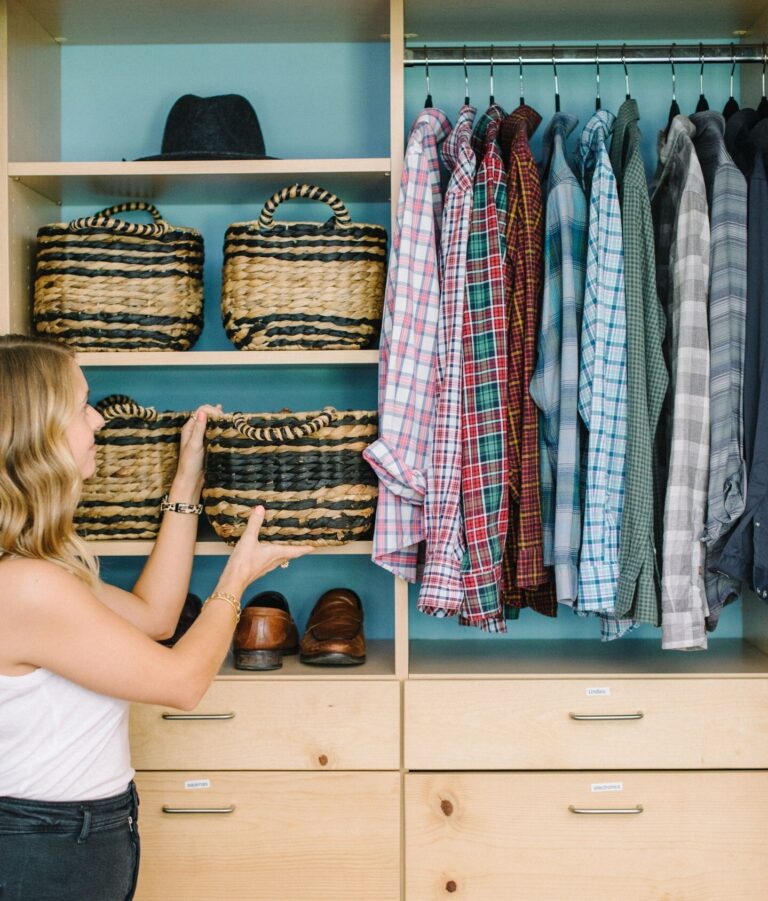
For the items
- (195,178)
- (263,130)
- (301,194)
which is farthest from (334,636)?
(263,130)

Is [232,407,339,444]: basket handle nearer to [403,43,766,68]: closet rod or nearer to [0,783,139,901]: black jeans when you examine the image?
[0,783,139,901]: black jeans

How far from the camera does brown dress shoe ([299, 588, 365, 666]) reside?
1.89m

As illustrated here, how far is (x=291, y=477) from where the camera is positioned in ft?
5.80

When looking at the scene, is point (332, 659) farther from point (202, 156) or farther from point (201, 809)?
point (202, 156)

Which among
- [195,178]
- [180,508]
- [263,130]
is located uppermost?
[263,130]

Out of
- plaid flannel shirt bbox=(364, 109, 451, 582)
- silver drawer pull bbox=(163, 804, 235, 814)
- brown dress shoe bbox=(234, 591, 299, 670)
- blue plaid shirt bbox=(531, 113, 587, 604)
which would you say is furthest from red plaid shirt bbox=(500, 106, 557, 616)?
silver drawer pull bbox=(163, 804, 235, 814)

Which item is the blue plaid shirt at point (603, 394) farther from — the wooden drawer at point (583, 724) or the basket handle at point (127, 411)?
the basket handle at point (127, 411)

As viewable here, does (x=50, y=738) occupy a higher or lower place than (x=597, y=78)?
lower

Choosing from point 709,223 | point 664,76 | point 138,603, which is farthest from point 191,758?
point 664,76

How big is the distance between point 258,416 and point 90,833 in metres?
0.79

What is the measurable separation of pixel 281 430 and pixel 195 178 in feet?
1.99

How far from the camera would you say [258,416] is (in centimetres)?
177

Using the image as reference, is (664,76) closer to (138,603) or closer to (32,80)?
(32,80)

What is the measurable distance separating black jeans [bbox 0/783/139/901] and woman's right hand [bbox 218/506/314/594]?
1.19 feet
